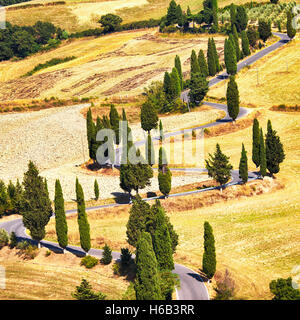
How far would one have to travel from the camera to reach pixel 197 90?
4796 inches

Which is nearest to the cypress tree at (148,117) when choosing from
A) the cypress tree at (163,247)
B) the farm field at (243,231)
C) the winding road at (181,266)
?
the winding road at (181,266)

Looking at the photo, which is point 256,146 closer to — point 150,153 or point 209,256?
point 150,153

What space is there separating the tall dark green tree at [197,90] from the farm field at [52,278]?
63.8 meters

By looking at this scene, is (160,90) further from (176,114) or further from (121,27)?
(121,27)

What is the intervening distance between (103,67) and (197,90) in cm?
4391

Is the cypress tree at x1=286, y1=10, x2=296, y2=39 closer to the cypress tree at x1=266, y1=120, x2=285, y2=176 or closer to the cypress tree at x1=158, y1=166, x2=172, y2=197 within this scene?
the cypress tree at x1=266, y1=120, x2=285, y2=176

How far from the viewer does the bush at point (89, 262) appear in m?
61.2

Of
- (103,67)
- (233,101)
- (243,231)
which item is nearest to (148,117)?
(233,101)

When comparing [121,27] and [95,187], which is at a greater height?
[121,27]

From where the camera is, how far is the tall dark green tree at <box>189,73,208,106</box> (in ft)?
400
